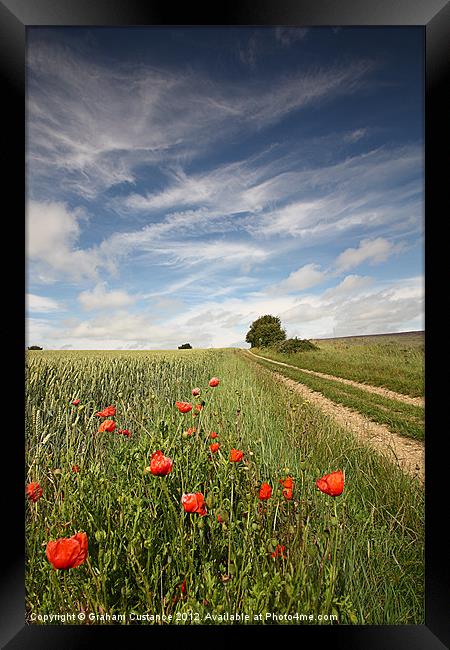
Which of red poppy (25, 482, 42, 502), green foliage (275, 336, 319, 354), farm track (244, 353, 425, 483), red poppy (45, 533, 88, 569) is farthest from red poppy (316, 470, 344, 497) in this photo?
red poppy (25, 482, 42, 502)

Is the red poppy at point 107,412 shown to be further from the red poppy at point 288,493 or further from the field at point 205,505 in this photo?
the red poppy at point 288,493

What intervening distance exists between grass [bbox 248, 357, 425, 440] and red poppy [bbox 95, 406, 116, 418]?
2.58ft

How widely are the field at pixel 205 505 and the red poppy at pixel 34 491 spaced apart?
0.17ft

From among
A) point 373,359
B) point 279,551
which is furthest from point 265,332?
point 279,551

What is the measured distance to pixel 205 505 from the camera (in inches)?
59.8

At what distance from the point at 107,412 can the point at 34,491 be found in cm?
45

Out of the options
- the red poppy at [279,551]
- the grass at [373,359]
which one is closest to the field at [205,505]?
the red poppy at [279,551]

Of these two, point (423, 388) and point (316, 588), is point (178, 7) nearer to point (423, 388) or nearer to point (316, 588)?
point (423, 388)

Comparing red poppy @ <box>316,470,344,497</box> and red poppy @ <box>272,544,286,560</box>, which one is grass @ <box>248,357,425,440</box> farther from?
red poppy @ <box>272,544,286,560</box>

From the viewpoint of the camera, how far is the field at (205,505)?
144 cm

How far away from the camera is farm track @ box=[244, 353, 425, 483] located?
1.69 metres

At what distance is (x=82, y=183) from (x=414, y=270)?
1.67 m

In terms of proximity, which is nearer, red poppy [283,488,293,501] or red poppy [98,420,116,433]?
red poppy [283,488,293,501]

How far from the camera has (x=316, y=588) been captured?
141 cm
